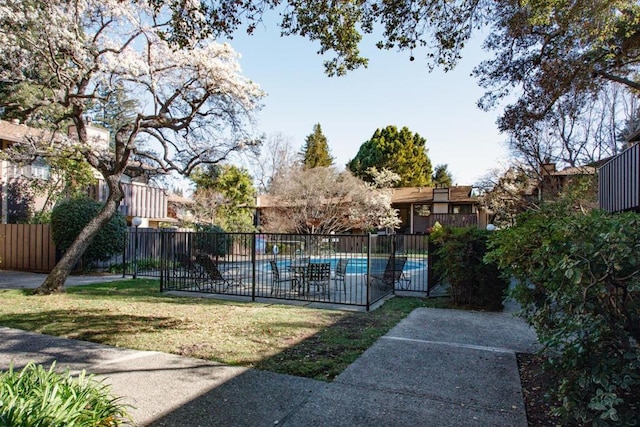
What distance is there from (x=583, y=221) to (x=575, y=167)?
22.5 meters

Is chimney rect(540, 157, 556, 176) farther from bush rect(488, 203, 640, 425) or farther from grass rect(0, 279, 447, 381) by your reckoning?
bush rect(488, 203, 640, 425)

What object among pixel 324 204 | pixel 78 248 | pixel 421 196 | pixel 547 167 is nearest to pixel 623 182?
pixel 78 248

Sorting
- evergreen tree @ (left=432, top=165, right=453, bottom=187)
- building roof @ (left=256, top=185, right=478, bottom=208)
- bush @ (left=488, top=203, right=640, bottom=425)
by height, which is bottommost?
bush @ (left=488, top=203, right=640, bottom=425)

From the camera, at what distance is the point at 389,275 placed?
31.6 feet

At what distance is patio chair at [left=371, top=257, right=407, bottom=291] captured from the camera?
876 centimetres

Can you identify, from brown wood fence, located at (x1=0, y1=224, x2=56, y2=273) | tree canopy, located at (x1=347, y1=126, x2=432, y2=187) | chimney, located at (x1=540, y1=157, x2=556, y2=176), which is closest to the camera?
brown wood fence, located at (x1=0, y1=224, x2=56, y2=273)

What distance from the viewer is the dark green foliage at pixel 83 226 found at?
12.6 metres

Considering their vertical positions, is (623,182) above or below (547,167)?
below

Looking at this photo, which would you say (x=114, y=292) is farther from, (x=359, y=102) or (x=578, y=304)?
(x=359, y=102)

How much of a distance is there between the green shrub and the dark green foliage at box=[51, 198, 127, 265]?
11.4 meters

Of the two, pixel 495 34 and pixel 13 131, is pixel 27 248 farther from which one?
pixel 495 34

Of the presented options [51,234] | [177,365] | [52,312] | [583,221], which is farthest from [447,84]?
[51,234]

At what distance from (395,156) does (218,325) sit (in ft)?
115

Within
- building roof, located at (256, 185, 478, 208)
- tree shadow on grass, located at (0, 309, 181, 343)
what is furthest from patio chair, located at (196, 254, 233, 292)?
building roof, located at (256, 185, 478, 208)
